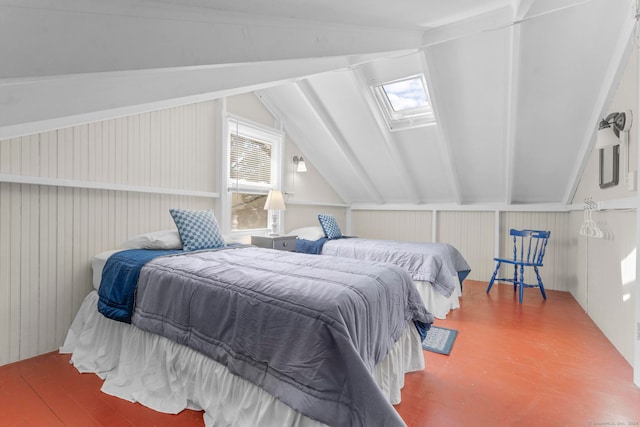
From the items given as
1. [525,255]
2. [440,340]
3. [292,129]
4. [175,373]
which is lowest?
[440,340]

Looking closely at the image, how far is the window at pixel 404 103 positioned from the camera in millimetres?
3550

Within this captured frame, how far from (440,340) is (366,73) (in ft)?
9.17

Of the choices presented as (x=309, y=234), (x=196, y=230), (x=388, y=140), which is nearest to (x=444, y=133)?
(x=388, y=140)

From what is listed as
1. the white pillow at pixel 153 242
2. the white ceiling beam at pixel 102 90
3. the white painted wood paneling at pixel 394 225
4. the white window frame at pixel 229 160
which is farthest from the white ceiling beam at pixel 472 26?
the white painted wood paneling at pixel 394 225

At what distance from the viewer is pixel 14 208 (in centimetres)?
212

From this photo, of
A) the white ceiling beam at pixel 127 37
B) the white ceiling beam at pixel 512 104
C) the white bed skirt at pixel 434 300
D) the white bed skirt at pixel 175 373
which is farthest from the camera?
Answer: the white bed skirt at pixel 434 300

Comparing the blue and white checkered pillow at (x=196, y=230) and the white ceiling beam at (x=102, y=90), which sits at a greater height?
the white ceiling beam at (x=102, y=90)

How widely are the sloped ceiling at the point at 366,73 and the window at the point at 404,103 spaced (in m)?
0.14

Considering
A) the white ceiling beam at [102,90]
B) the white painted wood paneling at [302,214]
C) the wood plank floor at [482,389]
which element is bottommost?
the wood plank floor at [482,389]

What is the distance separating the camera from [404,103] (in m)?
3.77

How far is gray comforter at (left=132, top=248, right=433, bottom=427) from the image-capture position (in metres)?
1.22

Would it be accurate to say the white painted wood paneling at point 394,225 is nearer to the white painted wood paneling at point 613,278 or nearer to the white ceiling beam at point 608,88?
the white ceiling beam at point 608,88

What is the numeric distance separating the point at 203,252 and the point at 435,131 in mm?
3093

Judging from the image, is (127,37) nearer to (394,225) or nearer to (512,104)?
(512,104)
